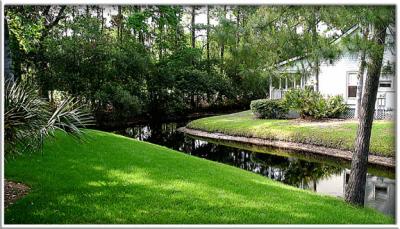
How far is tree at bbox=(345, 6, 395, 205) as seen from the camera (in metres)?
4.71

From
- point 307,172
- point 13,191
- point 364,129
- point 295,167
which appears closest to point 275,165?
point 295,167

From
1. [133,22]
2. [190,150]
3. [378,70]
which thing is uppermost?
[133,22]

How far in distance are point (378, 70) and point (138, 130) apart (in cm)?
1356

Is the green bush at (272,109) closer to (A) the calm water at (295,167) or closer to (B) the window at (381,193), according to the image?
(A) the calm water at (295,167)

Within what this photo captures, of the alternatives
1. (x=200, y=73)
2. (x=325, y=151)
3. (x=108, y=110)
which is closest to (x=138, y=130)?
(x=108, y=110)

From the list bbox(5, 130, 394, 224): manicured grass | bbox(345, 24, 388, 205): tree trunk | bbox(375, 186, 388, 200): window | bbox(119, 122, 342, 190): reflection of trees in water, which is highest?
bbox(345, 24, 388, 205): tree trunk

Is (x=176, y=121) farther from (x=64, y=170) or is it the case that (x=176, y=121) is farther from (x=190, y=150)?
(x=64, y=170)

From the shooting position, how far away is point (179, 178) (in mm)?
6863

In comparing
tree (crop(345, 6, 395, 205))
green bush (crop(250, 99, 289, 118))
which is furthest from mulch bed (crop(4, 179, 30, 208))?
green bush (crop(250, 99, 289, 118))

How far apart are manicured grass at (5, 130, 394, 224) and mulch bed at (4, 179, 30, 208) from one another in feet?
0.39

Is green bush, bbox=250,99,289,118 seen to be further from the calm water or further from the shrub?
the calm water

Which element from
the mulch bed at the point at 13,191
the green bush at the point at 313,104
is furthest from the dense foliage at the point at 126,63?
the mulch bed at the point at 13,191

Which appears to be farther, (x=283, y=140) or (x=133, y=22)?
(x=283, y=140)

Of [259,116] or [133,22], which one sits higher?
[133,22]
